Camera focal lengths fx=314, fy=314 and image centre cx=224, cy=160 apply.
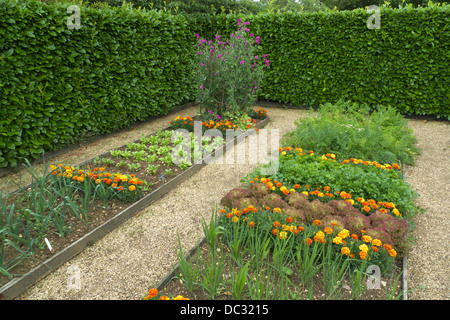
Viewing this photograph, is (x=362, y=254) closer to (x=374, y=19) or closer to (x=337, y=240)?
(x=337, y=240)

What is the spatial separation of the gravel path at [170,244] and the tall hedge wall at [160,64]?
228 cm

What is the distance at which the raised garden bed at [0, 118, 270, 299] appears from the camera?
242 cm

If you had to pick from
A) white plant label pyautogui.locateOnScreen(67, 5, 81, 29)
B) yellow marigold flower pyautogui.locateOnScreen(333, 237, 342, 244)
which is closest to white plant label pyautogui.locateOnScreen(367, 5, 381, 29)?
white plant label pyautogui.locateOnScreen(67, 5, 81, 29)

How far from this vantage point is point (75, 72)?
16.0 feet

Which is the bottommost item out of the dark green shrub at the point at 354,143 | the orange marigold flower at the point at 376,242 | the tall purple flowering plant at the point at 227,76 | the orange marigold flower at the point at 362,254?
the orange marigold flower at the point at 362,254

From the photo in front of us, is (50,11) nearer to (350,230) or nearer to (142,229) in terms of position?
Answer: (142,229)

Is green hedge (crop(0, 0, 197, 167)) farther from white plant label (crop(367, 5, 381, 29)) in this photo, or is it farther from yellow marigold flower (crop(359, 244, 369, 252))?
yellow marigold flower (crop(359, 244, 369, 252))

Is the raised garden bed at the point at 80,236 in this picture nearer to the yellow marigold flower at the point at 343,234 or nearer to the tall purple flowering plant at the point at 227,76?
the yellow marigold flower at the point at 343,234

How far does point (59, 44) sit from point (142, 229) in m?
3.18

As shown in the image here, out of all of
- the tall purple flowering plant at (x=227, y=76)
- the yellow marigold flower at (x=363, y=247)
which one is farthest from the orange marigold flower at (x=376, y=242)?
the tall purple flowering plant at (x=227, y=76)

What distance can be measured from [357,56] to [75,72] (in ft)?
19.6

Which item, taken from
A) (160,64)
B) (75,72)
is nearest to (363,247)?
(75,72)

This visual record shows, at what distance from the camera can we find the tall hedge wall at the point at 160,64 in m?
4.27
